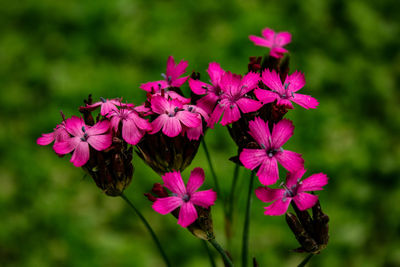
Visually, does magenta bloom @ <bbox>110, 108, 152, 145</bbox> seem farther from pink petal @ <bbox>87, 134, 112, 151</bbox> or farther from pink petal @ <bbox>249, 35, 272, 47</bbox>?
pink petal @ <bbox>249, 35, 272, 47</bbox>

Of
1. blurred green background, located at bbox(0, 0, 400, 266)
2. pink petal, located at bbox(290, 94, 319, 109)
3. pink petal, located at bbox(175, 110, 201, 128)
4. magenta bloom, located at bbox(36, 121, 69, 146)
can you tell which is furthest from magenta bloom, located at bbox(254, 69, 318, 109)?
blurred green background, located at bbox(0, 0, 400, 266)

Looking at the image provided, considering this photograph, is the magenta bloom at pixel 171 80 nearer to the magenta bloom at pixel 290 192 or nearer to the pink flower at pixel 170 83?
the pink flower at pixel 170 83

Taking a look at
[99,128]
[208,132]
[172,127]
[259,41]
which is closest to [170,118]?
[172,127]

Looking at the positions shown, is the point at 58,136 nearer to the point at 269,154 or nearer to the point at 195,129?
the point at 195,129

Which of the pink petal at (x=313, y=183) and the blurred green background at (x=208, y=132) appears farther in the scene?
the blurred green background at (x=208, y=132)

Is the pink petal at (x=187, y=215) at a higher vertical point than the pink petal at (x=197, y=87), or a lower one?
lower

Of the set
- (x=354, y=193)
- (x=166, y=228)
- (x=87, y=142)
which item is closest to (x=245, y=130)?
(x=87, y=142)

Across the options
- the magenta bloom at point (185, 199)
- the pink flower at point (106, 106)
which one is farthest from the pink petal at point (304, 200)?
the pink flower at point (106, 106)
